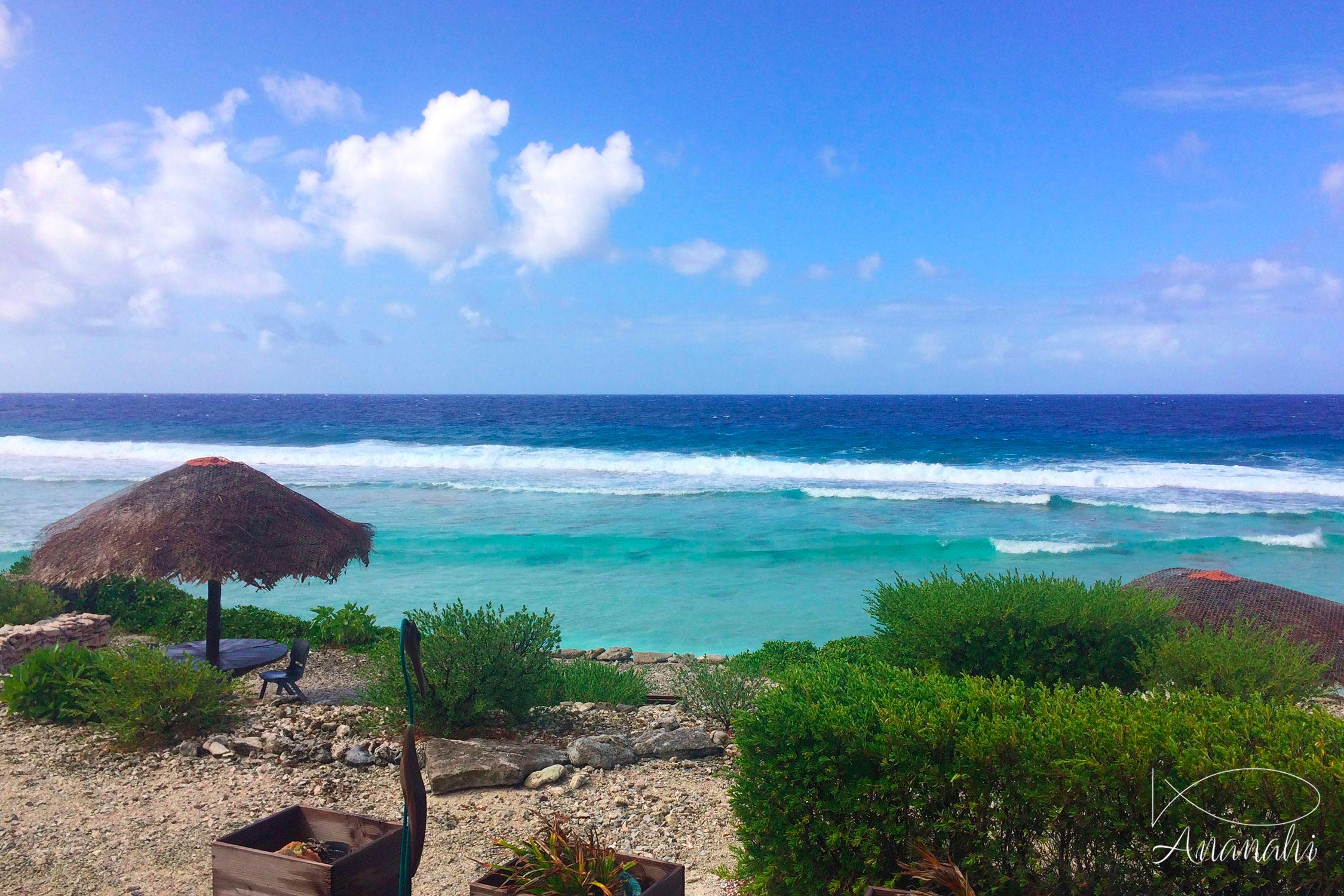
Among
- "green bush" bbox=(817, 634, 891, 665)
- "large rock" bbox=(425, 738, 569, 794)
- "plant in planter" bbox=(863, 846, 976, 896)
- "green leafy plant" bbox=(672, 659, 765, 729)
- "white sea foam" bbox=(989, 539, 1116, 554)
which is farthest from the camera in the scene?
"white sea foam" bbox=(989, 539, 1116, 554)

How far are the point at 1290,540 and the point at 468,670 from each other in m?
A: 22.1

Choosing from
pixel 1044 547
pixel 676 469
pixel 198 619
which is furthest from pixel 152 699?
pixel 676 469

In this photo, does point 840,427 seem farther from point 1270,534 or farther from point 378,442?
point 1270,534

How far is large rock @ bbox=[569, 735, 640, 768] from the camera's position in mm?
5602

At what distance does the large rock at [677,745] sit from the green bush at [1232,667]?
3021 millimetres

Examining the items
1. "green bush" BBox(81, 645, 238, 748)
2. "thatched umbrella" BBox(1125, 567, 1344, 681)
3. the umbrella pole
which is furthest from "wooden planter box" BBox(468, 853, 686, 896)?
the umbrella pole

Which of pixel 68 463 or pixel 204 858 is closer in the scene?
pixel 204 858

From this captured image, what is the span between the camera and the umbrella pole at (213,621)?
8.18m

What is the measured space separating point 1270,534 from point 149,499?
24585 millimetres

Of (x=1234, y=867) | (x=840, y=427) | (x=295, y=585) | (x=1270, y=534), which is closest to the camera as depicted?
(x=1234, y=867)

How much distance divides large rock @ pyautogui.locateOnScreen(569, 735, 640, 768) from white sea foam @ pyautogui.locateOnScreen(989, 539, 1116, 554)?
50.0ft

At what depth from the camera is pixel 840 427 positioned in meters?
61.5

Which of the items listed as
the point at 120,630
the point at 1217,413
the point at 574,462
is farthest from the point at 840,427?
the point at 120,630

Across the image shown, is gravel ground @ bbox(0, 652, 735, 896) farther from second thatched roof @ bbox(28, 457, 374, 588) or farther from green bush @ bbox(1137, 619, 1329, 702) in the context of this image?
green bush @ bbox(1137, 619, 1329, 702)
